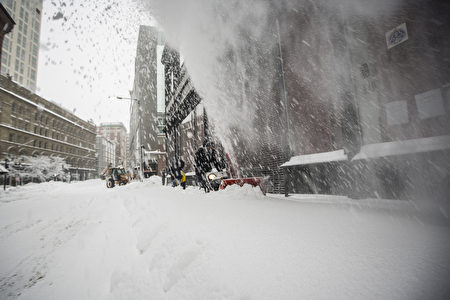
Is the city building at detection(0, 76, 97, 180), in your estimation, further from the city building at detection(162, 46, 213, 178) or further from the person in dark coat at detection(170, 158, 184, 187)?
the person in dark coat at detection(170, 158, 184, 187)

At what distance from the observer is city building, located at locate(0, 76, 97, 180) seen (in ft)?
A: 113

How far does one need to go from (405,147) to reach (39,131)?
5864cm

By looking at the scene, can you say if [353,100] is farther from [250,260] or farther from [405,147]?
[250,260]

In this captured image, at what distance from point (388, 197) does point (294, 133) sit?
9.44ft

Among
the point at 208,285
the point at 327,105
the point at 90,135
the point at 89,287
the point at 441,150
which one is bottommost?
the point at 89,287

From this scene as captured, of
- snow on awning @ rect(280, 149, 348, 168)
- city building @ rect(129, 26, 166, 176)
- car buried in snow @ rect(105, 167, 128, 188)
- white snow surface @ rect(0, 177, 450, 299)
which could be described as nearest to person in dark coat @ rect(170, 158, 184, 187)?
snow on awning @ rect(280, 149, 348, 168)

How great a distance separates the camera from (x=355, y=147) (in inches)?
166

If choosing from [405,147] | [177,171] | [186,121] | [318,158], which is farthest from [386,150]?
[186,121]

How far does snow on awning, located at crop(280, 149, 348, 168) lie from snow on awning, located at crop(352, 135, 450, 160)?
37 cm

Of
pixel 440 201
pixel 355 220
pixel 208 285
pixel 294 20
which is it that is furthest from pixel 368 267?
pixel 294 20

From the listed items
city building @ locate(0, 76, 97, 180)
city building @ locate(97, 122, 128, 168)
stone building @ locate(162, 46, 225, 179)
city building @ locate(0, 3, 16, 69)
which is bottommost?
stone building @ locate(162, 46, 225, 179)

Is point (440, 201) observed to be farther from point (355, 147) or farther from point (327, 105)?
point (327, 105)

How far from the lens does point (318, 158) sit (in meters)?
4.75

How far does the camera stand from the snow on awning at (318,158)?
4.29 metres
